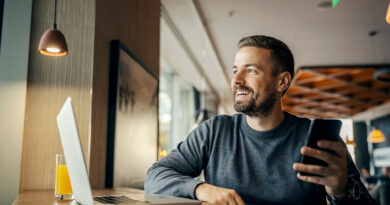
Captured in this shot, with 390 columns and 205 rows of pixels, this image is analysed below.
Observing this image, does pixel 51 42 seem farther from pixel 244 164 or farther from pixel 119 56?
pixel 244 164

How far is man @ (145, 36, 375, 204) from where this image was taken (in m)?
1.21

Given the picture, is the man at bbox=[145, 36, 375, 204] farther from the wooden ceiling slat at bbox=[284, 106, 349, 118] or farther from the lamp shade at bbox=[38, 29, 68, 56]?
the wooden ceiling slat at bbox=[284, 106, 349, 118]

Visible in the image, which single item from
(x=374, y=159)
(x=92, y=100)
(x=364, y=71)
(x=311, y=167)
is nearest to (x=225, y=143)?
(x=311, y=167)

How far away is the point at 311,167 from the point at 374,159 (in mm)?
13881

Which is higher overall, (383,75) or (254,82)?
(383,75)

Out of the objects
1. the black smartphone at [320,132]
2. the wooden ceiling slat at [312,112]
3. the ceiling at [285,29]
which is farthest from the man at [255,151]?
the wooden ceiling slat at [312,112]

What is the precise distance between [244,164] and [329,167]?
361 mm

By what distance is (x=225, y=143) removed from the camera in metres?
1.41

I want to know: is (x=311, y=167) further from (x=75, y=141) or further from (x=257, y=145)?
(x=75, y=141)

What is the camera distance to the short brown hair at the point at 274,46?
142 cm

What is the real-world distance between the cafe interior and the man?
83cm

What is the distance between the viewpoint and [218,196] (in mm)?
1036

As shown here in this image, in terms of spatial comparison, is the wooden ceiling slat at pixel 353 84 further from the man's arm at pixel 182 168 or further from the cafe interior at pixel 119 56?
the man's arm at pixel 182 168

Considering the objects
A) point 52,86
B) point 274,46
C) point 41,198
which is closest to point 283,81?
point 274,46
